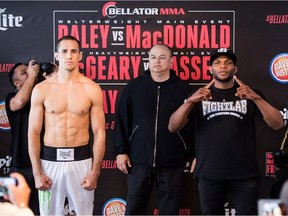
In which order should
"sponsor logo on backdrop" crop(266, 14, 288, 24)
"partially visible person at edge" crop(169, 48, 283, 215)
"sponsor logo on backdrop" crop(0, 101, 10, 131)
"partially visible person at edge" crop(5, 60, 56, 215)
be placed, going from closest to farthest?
"partially visible person at edge" crop(169, 48, 283, 215), "partially visible person at edge" crop(5, 60, 56, 215), "sponsor logo on backdrop" crop(266, 14, 288, 24), "sponsor logo on backdrop" crop(0, 101, 10, 131)

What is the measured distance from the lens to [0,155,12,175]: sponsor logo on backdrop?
4914mm

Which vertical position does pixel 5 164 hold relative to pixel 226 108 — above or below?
below

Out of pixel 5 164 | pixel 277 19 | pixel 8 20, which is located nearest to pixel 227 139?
pixel 277 19

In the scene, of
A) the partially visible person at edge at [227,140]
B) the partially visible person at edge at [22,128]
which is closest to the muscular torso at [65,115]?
the partially visible person at edge at [22,128]

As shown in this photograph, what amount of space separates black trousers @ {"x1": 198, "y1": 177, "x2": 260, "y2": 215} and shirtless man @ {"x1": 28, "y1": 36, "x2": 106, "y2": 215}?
32.2 inches

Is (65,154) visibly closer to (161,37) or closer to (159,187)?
(159,187)

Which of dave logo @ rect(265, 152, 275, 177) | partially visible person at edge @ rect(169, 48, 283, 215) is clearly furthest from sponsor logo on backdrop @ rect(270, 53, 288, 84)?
partially visible person at edge @ rect(169, 48, 283, 215)

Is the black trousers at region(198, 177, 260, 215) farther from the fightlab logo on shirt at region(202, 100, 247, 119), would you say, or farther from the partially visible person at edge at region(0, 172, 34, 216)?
the partially visible person at edge at region(0, 172, 34, 216)

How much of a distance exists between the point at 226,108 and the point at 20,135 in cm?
172

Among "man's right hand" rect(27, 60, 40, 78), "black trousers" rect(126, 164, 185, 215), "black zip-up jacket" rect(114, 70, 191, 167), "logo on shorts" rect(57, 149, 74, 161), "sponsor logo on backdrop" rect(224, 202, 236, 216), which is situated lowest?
"sponsor logo on backdrop" rect(224, 202, 236, 216)

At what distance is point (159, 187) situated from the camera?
4.43 m

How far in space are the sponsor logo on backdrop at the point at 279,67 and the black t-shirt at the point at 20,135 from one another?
2.12 meters

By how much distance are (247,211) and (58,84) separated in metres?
1.65

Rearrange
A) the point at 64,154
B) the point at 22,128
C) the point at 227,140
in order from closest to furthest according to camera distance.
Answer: the point at 227,140
the point at 64,154
the point at 22,128
